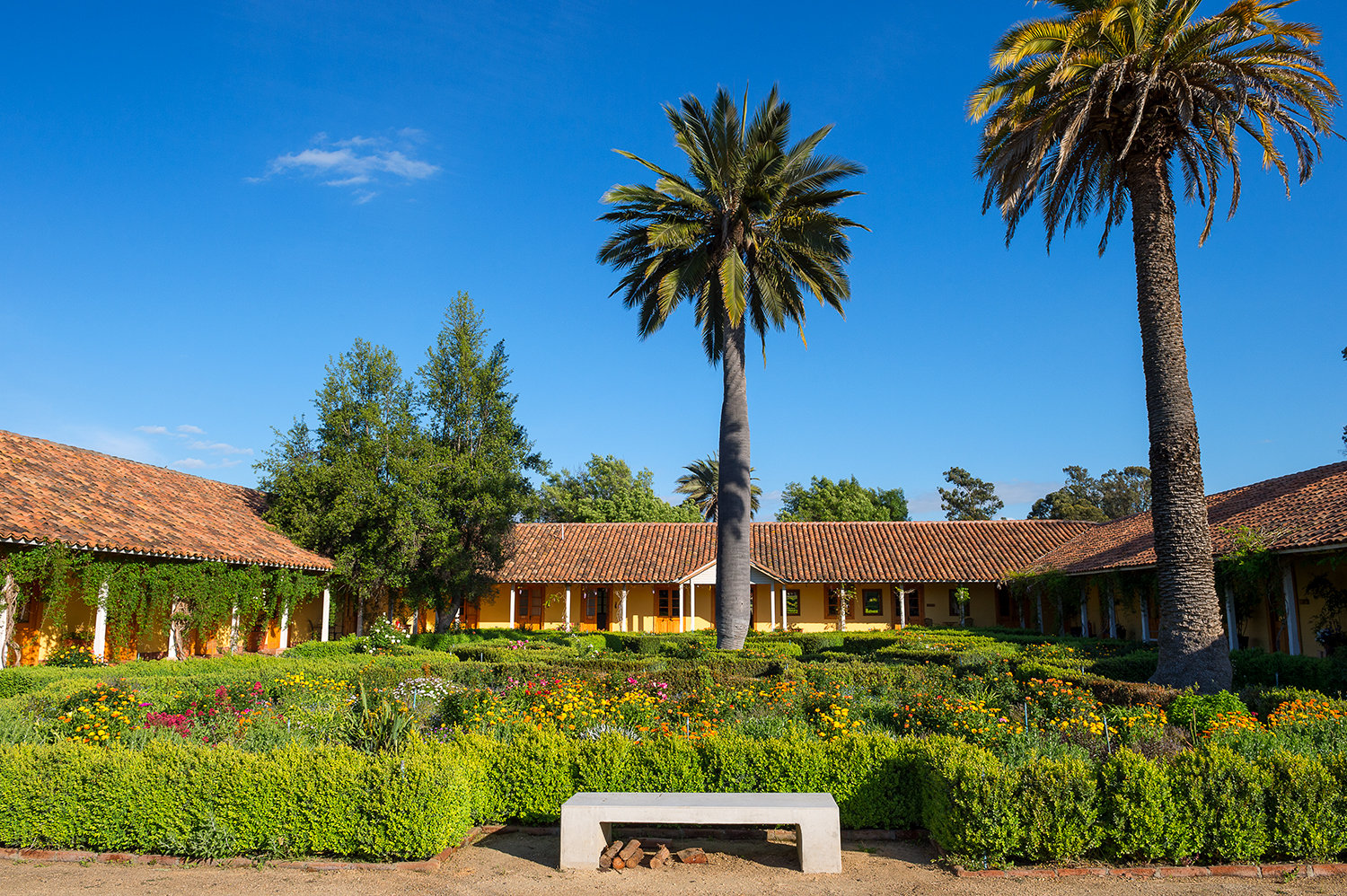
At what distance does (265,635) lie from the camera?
2419 cm

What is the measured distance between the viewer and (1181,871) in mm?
5809

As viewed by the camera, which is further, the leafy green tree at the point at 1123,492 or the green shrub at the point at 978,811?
the leafy green tree at the point at 1123,492

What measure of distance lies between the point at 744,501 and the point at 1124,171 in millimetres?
9965

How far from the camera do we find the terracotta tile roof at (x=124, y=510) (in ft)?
54.6

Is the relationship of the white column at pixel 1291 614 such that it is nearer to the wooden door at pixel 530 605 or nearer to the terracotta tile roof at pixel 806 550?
the terracotta tile roof at pixel 806 550

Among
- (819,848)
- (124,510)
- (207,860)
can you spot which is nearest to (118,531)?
(124,510)

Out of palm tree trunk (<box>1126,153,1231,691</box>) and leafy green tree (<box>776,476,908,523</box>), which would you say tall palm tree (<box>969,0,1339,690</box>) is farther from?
leafy green tree (<box>776,476,908,523</box>)

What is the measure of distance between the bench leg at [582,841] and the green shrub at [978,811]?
236 cm

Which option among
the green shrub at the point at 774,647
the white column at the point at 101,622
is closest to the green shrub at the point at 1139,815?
the green shrub at the point at 774,647

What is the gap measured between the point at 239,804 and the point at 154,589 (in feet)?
47.0

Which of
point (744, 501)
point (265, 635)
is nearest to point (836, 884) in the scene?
point (744, 501)

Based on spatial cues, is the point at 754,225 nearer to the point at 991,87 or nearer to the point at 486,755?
the point at 991,87

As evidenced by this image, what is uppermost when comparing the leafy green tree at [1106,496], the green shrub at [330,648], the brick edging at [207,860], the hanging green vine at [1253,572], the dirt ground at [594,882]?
the leafy green tree at [1106,496]

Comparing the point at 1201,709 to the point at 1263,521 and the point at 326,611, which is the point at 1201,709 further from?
the point at 326,611
